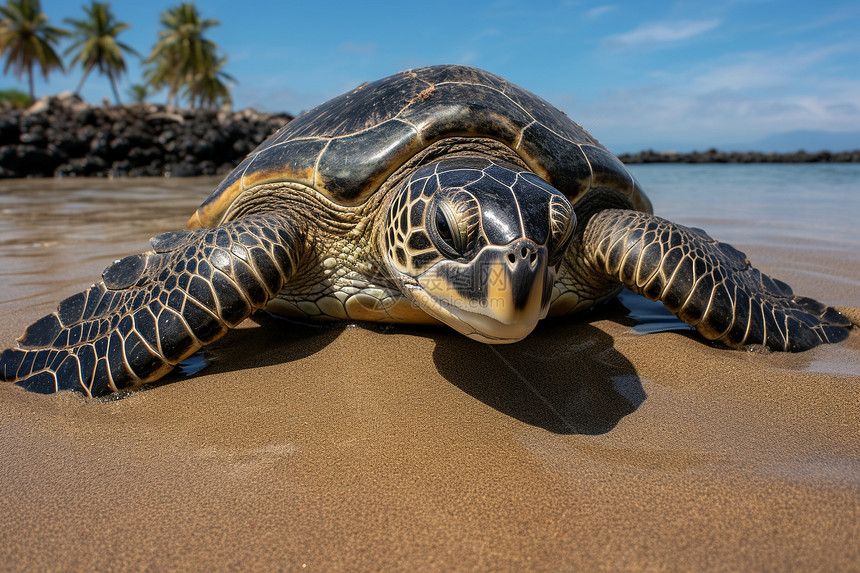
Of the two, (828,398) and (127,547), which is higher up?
(828,398)

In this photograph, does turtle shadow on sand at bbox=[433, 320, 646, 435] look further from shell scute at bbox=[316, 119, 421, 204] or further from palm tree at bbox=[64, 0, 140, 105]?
palm tree at bbox=[64, 0, 140, 105]

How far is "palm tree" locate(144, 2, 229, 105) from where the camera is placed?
1959 inches

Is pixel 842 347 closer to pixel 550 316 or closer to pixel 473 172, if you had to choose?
pixel 550 316

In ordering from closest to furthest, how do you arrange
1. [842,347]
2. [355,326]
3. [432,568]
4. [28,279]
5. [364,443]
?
[432,568]
[364,443]
[842,347]
[355,326]
[28,279]

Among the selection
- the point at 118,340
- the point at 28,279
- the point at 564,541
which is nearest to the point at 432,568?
the point at 564,541

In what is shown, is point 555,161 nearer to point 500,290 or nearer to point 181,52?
point 500,290

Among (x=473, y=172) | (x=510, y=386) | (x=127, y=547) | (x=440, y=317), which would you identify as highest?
(x=473, y=172)

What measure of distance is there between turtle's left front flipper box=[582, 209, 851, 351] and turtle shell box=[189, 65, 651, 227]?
1.60 feet

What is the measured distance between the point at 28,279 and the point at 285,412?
133 inches

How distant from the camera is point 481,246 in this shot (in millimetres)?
1896

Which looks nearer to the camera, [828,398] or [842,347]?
[828,398]

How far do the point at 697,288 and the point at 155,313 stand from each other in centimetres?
259

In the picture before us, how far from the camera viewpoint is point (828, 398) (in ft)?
6.91

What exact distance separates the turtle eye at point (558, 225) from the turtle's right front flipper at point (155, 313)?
1.29 meters
